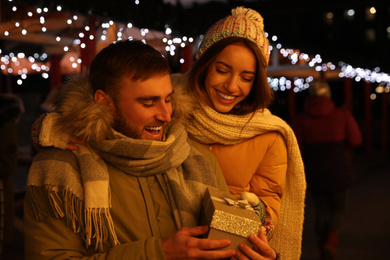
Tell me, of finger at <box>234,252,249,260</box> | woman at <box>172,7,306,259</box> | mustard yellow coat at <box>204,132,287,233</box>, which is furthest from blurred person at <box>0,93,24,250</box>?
finger at <box>234,252,249,260</box>

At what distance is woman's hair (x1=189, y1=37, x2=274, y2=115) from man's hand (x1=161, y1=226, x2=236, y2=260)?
32.9 inches

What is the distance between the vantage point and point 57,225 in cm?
141

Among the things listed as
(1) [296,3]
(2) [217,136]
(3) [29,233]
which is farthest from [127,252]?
(1) [296,3]

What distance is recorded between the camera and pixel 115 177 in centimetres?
151

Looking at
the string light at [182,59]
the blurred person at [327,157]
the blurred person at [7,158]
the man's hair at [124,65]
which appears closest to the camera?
the man's hair at [124,65]

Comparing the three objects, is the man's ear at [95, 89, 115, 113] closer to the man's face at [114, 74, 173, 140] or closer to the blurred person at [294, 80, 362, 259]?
the man's face at [114, 74, 173, 140]

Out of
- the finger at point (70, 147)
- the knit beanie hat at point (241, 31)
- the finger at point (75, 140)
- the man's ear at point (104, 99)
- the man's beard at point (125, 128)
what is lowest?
the finger at point (70, 147)

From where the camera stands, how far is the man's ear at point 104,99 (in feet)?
4.89

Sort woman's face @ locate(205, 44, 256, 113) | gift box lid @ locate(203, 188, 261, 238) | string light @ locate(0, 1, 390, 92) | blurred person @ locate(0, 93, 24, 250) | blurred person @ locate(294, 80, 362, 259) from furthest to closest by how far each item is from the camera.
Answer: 1. blurred person @ locate(294, 80, 362, 259)
2. string light @ locate(0, 1, 390, 92)
3. blurred person @ locate(0, 93, 24, 250)
4. woman's face @ locate(205, 44, 256, 113)
5. gift box lid @ locate(203, 188, 261, 238)

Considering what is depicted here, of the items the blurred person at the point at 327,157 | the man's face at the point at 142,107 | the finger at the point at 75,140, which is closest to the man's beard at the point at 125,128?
the man's face at the point at 142,107

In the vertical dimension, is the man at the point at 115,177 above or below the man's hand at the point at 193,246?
above

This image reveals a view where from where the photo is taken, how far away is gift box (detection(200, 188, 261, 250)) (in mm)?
1323

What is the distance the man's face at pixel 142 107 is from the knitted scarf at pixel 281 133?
0.51 meters

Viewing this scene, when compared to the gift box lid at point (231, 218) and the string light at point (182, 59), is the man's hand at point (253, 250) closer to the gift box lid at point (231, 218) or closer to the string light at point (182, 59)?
the gift box lid at point (231, 218)
